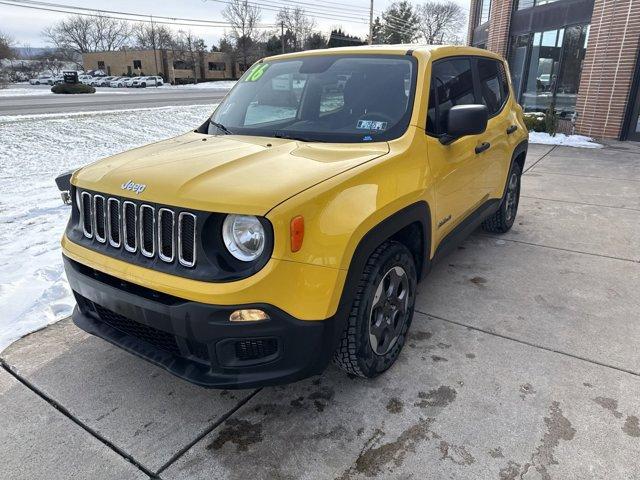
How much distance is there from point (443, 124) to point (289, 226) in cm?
152

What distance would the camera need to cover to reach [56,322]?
3.41 meters

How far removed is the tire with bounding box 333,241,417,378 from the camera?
95.3 inches

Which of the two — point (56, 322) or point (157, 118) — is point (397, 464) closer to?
point (56, 322)

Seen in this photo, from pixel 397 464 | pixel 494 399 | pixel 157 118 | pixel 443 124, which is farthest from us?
pixel 157 118

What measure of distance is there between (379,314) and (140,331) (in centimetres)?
124

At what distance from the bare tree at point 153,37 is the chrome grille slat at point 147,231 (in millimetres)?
82812

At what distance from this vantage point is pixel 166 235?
2180 millimetres

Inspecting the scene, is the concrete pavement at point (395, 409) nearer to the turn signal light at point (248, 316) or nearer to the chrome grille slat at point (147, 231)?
the turn signal light at point (248, 316)

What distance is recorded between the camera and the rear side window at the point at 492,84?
4.05 m

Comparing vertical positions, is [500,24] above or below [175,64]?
above

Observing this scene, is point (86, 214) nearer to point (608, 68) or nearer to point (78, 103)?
point (608, 68)

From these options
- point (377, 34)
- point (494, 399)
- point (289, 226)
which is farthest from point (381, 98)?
point (377, 34)

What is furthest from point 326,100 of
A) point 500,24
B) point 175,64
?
point 175,64

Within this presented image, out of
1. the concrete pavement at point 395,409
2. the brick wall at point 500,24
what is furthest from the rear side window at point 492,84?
the brick wall at point 500,24
